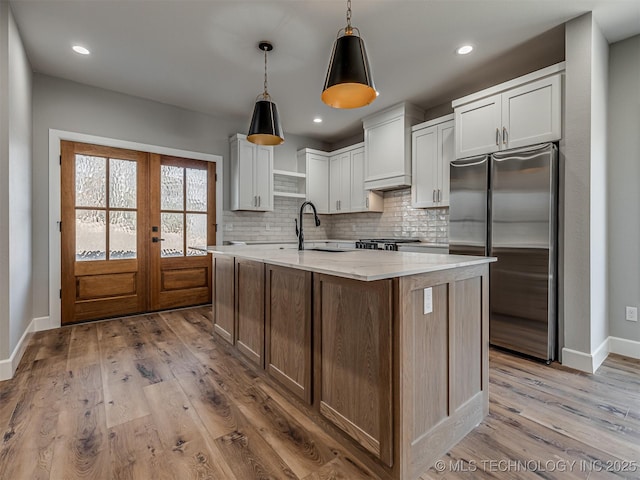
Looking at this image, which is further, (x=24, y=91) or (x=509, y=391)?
(x=24, y=91)

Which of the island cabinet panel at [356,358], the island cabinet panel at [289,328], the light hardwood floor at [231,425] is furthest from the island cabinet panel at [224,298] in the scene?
the island cabinet panel at [356,358]

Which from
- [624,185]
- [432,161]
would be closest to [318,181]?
[432,161]

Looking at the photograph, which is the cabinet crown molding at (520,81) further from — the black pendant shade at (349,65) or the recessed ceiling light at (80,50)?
the recessed ceiling light at (80,50)

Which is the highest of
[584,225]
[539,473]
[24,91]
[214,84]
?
[214,84]

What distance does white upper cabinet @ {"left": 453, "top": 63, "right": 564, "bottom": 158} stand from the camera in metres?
2.71

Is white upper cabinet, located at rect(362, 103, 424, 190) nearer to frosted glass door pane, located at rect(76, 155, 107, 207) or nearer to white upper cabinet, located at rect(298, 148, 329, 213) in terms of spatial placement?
white upper cabinet, located at rect(298, 148, 329, 213)

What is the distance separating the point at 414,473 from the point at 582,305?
6.70 ft

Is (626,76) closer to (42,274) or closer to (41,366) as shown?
(41,366)

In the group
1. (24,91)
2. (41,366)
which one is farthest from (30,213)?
(41,366)

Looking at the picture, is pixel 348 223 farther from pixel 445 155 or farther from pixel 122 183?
pixel 122 183

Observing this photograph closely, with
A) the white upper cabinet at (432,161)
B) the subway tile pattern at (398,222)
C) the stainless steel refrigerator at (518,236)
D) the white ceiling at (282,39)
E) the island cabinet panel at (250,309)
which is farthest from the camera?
the subway tile pattern at (398,222)

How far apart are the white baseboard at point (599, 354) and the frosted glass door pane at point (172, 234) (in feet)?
14.4

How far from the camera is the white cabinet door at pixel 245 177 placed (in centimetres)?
470

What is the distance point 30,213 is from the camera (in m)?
3.32
